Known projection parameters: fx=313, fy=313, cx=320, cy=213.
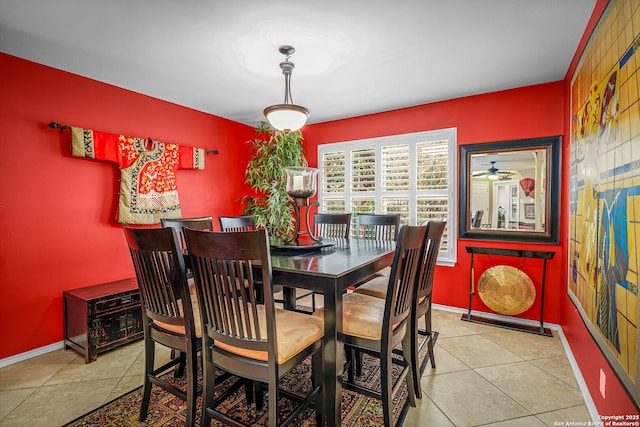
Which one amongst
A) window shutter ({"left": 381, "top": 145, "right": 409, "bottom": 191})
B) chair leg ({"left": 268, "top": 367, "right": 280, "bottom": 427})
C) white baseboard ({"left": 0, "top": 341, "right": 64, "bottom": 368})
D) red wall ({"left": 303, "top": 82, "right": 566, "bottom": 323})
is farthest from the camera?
window shutter ({"left": 381, "top": 145, "right": 409, "bottom": 191})

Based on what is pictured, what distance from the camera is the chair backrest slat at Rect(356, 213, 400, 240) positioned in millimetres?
2979

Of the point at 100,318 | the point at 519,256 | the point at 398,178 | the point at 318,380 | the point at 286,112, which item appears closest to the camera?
the point at 318,380

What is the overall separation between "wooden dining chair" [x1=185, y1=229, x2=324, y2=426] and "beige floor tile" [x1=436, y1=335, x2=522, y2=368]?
1.48 metres

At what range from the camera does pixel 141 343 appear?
276 cm

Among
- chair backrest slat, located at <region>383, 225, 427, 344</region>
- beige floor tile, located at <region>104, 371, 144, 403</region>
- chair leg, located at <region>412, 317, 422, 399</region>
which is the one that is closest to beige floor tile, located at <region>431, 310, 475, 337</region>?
chair leg, located at <region>412, 317, 422, 399</region>

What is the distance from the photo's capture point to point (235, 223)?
281cm

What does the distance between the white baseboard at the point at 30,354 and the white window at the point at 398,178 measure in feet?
10.2

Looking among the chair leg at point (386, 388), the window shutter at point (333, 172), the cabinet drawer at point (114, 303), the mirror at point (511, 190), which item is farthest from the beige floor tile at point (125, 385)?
the mirror at point (511, 190)

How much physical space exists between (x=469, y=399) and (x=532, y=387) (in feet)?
1.60

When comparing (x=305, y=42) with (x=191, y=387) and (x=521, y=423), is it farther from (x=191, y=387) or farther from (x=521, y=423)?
(x=521, y=423)

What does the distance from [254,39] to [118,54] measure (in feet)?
3.68

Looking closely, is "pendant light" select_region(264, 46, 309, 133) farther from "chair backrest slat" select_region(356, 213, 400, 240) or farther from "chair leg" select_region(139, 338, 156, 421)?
"chair leg" select_region(139, 338, 156, 421)

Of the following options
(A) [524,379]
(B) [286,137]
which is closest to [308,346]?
Result: (A) [524,379]

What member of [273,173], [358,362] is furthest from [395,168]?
[358,362]
